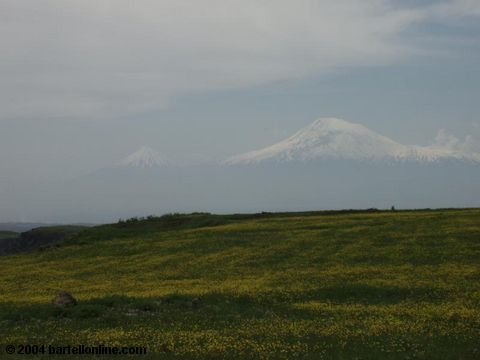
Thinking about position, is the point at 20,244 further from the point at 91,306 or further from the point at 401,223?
the point at 91,306

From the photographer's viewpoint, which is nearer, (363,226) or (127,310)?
(127,310)

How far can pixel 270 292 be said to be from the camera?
32.7 m

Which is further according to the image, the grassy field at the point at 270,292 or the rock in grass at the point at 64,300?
the rock in grass at the point at 64,300

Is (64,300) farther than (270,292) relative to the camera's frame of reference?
No

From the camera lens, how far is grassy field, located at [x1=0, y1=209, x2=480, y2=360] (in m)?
21.5

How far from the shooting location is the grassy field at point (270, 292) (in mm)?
21516

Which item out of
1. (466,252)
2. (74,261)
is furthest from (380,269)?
(74,261)

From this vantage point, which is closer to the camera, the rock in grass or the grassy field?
the grassy field

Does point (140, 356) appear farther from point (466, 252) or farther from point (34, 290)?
point (466, 252)

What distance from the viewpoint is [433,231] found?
170 feet

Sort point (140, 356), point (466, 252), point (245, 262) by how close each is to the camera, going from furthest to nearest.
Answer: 1. point (245, 262)
2. point (466, 252)
3. point (140, 356)

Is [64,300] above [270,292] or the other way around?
above

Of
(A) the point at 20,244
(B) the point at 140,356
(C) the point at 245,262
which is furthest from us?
(A) the point at 20,244

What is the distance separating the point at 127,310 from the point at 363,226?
36.3 m
